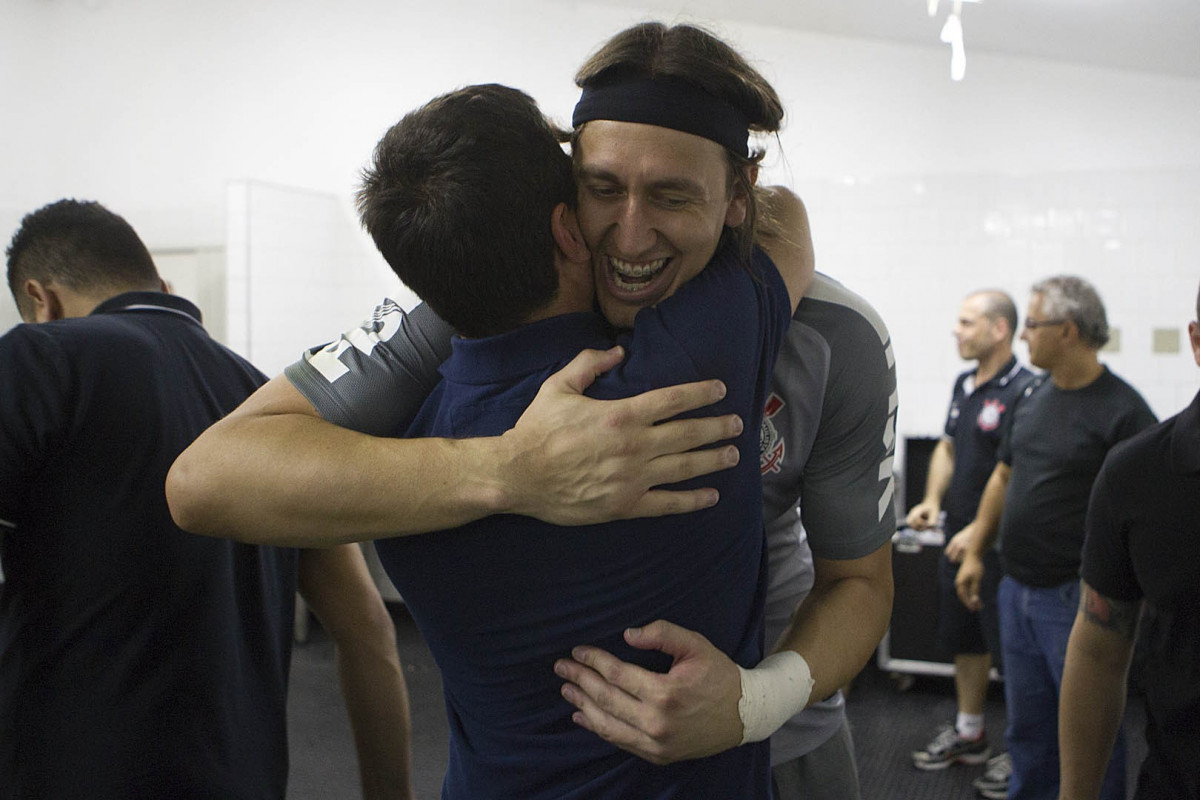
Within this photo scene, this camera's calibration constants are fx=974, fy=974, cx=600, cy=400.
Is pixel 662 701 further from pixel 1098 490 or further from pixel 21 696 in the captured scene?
pixel 21 696

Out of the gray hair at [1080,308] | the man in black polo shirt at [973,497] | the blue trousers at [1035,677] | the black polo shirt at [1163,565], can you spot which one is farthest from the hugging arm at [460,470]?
the man in black polo shirt at [973,497]

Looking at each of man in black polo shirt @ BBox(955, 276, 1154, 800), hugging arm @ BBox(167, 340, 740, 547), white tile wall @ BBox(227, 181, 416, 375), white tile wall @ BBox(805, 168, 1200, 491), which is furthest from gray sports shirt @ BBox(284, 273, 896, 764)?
white tile wall @ BBox(227, 181, 416, 375)

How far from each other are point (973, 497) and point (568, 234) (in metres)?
3.32

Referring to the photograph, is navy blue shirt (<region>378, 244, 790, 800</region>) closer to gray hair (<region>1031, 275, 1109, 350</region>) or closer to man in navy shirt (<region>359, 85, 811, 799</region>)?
man in navy shirt (<region>359, 85, 811, 799</region>)

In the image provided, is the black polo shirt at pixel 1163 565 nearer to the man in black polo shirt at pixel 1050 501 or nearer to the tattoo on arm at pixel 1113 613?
the tattoo on arm at pixel 1113 613

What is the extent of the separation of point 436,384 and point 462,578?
0.26 m

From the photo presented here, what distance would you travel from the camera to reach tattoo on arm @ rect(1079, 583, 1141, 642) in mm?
1564

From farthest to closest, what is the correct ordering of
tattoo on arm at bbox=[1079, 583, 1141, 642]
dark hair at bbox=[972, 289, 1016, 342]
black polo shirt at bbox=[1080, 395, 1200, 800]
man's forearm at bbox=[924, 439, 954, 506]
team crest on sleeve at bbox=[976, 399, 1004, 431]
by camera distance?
1. man's forearm at bbox=[924, 439, 954, 506]
2. dark hair at bbox=[972, 289, 1016, 342]
3. team crest on sleeve at bbox=[976, 399, 1004, 431]
4. tattoo on arm at bbox=[1079, 583, 1141, 642]
5. black polo shirt at bbox=[1080, 395, 1200, 800]

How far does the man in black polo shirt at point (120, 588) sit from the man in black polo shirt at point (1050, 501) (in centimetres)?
237

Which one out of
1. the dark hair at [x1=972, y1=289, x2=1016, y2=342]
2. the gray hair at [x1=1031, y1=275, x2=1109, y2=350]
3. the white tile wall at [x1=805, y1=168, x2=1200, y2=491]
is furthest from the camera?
the white tile wall at [x1=805, y1=168, x2=1200, y2=491]

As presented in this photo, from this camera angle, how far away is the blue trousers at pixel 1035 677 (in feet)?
9.80

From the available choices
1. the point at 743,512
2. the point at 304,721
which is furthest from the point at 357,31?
the point at 743,512

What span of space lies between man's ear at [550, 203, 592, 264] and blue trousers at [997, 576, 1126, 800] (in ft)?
8.25

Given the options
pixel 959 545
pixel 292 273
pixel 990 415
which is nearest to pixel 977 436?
pixel 990 415
